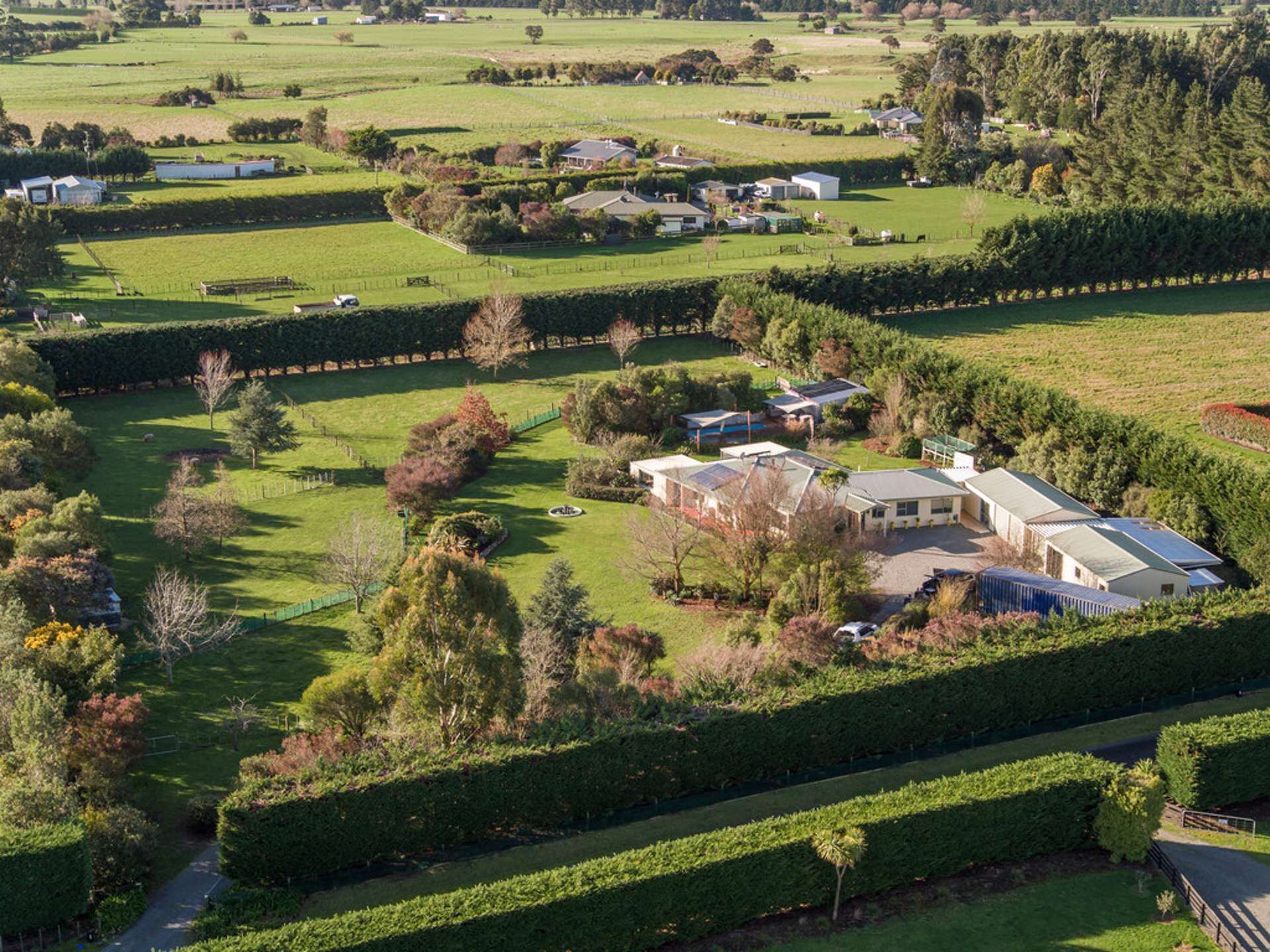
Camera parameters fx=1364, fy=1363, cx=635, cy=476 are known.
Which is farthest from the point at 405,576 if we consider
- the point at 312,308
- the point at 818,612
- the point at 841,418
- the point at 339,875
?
the point at 312,308

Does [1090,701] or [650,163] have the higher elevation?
[650,163]

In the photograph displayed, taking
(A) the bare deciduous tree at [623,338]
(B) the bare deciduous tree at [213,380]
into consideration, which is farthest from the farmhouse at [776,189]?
(B) the bare deciduous tree at [213,380]

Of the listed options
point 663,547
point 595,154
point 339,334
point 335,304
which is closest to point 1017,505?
point 663,547

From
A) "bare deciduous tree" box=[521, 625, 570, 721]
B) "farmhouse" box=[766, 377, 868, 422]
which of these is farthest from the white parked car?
"farmhouse" box=[766, 377, 868, 422]

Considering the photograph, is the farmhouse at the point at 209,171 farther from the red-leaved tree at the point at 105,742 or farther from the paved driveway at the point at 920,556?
the red-leaved tree at the point at 105,742

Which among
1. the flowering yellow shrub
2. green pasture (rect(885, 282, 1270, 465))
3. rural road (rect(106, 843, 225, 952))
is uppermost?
green pasture (rect(885, 282, 1270, 465))

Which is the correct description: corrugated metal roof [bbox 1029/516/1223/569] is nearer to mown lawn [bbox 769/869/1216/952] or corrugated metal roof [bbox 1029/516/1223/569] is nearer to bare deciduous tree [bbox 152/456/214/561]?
mown lawn [bbox 769/869/1216/952]

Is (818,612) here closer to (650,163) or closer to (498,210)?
(498,210)
